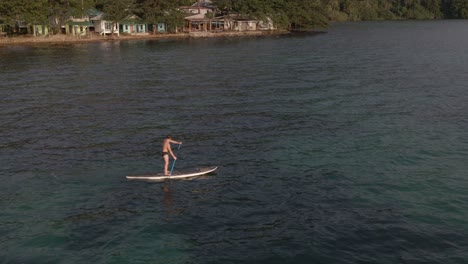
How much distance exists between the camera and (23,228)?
2266 centimetres

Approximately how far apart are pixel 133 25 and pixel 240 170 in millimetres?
126758

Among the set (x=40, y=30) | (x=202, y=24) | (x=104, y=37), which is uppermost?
(x=202, y=24)

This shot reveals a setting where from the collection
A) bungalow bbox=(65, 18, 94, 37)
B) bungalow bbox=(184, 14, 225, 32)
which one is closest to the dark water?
bungalow bbox=(65, 18, 94, 37)

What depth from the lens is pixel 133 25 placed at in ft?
484

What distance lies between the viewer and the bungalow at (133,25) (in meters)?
140

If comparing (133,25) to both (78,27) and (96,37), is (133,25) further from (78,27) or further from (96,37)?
(78,27)

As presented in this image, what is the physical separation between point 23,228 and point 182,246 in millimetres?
8124

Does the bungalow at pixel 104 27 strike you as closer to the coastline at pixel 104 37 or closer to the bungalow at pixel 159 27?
the coastline at pixel 104 37

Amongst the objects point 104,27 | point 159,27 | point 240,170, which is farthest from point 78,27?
point 240,170

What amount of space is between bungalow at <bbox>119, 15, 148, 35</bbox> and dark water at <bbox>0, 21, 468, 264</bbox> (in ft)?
261

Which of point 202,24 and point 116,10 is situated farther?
point 202,24

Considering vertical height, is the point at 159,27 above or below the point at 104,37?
above

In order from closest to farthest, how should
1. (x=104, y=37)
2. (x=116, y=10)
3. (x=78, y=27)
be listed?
(x=116, y=10)
(x=104, y=37)
(x=78, y=27)

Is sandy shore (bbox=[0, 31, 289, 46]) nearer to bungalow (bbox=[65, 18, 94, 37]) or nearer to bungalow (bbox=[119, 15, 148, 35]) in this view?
bungalow (bbox=[65, 18, 94, 37])
